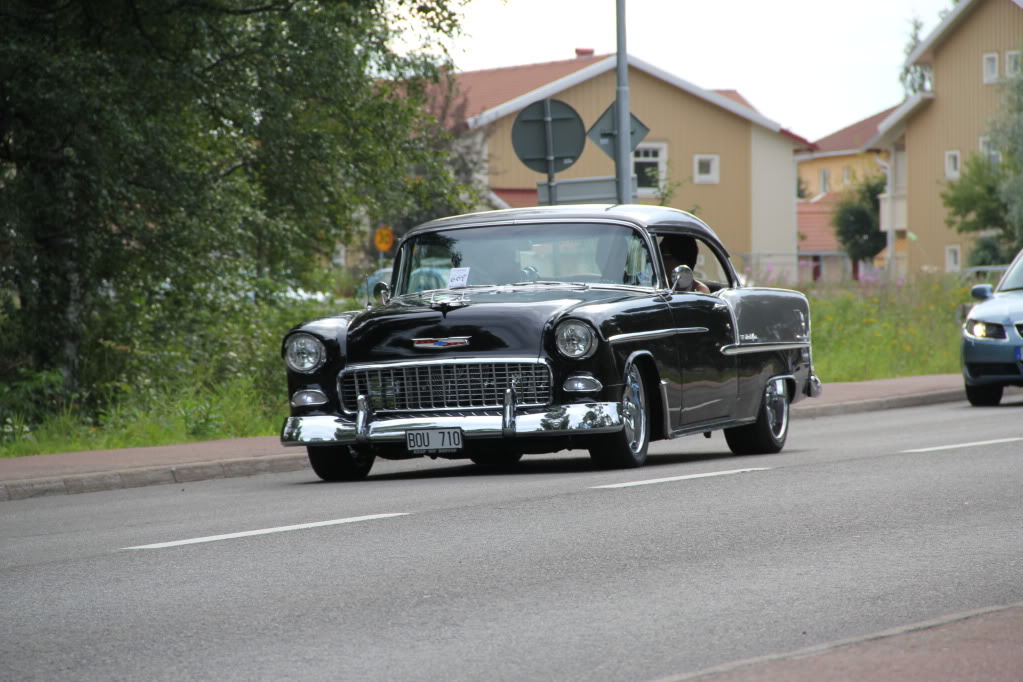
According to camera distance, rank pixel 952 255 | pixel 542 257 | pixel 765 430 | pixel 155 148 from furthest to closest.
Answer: pixel 952 255
pixel 155 148
pixel 765 430
pixel 542 257

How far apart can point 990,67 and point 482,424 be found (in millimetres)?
53086

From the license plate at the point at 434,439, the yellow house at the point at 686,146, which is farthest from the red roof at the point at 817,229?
the license plate at the point at 434,439

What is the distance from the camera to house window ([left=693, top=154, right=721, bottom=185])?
189 ft

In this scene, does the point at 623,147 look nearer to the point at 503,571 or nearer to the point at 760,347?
the point at 760,347

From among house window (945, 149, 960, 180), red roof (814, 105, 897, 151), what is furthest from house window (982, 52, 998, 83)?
red roof (814, 105, 897, 151)

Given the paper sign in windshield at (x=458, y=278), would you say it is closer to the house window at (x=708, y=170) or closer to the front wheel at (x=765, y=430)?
the front wheel at (x=765, y=430)

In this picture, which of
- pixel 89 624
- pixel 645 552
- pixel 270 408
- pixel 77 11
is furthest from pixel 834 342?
pixel 89 624

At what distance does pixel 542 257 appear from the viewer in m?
12.0

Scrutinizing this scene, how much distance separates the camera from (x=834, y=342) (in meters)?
25.8

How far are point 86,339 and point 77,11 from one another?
3339 millimetres

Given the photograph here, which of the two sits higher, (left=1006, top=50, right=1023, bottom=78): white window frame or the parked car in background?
(left=1006, top=50, right=1023, bottom=78): white window frame

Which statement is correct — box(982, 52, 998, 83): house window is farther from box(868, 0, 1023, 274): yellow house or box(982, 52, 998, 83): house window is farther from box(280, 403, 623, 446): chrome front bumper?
box(280, 403, 623, 446): chrome front bumper

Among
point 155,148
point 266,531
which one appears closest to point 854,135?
point 155,148

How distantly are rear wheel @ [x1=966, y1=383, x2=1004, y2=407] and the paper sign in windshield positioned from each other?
28.3ft
